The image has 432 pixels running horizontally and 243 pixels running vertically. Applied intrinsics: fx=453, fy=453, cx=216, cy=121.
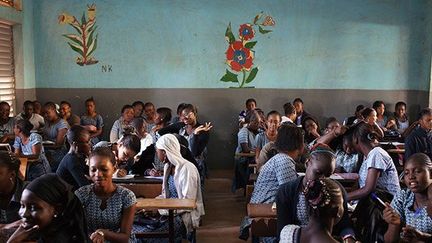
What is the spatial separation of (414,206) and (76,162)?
239 cm

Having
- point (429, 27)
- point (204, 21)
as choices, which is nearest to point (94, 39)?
point (204, 21)

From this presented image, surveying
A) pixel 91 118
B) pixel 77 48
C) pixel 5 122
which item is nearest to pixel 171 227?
pixel 5 122

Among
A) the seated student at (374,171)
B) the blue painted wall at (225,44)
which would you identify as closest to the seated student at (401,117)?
the blue painted wall at (225,44)

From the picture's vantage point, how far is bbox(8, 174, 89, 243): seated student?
6.82 feet

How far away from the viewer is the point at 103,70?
8516mm

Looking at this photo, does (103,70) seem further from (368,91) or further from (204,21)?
(368,91)

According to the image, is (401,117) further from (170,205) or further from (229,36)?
(170,205)

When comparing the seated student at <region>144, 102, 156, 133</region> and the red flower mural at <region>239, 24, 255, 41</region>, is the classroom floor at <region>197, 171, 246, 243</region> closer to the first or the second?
the seated student at <region>144, 102, 156, 133</region>

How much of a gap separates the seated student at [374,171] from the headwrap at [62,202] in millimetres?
2134

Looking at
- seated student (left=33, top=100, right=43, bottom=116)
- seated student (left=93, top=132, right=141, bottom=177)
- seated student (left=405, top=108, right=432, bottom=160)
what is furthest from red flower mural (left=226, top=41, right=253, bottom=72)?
seated student (left=93, top=132, right=141, bottom=177)

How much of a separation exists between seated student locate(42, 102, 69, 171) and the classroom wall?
5.95 feet

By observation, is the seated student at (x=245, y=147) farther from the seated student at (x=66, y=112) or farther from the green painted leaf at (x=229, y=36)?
the seated student at (x=66, y=112)

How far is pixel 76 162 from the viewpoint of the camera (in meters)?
3.48

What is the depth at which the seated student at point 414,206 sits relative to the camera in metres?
2.62
